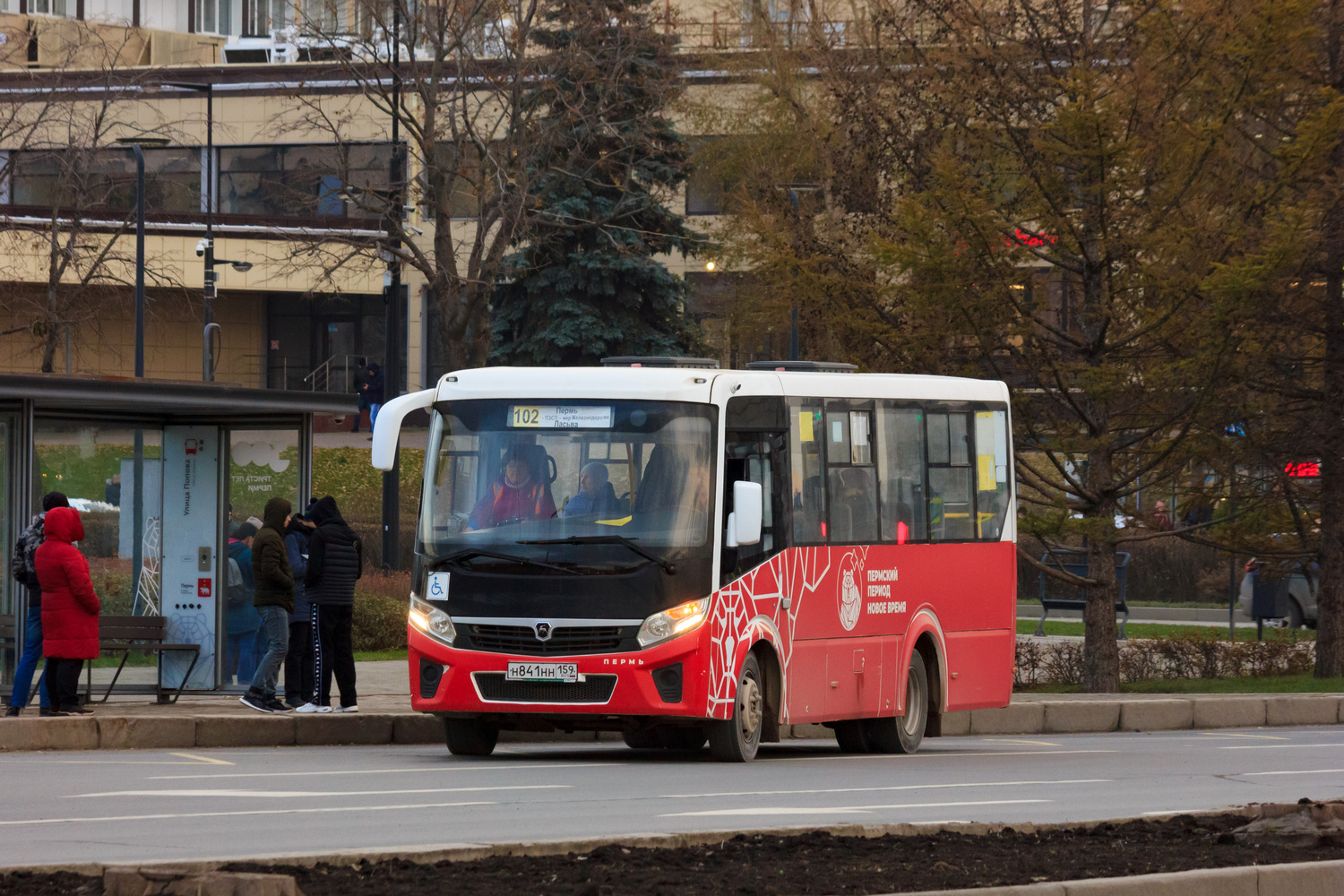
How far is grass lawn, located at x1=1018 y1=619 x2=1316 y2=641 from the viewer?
3048 cm

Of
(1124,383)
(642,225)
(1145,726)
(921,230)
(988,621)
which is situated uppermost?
(642,225)

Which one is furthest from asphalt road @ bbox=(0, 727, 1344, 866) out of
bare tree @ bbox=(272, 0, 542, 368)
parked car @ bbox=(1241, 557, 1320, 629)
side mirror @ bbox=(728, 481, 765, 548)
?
parked car @ bbox=(1241, 557, 1320, 629)

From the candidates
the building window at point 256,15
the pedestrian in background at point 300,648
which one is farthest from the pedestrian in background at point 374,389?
the pedestrian in background at point 300,648

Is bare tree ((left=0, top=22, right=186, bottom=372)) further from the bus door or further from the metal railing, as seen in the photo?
the bus door

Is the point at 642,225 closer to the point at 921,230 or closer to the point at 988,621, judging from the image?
the point at 921,230

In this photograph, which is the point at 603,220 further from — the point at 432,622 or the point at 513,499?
the point at 432,622

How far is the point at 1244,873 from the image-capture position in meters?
7.89

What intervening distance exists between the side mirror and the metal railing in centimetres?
5454

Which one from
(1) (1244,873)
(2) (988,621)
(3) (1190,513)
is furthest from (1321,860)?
(3) (1190,513)

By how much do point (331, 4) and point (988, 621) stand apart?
20.6 metres

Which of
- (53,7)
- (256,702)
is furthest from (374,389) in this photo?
(256,702)

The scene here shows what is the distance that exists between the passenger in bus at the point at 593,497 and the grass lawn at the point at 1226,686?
1261cm

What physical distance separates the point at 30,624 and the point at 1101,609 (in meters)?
13.9

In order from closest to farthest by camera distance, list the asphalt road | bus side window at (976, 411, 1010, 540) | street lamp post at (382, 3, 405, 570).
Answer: the asphalt road, bus side window at (976, 411, 1010, 540), street lamp post at (382, 3, 405, 570)
